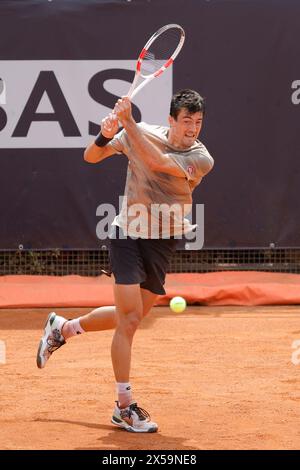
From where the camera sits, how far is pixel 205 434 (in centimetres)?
445

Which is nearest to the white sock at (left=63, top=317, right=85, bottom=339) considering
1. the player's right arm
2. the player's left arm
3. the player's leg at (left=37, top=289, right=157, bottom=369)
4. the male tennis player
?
the player's leg at (left=37, top=289, right=157, bottom=369)

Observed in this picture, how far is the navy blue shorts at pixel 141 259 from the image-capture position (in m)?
4.52

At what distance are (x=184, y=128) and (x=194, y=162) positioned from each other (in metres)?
0.16

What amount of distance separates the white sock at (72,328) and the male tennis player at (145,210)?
46cm

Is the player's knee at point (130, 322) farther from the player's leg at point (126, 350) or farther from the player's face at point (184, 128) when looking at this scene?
the player's face at point (184, 128)

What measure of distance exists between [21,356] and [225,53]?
3.38 m

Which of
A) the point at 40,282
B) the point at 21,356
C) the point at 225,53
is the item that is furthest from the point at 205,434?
the point at 225,53

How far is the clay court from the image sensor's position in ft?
14.5

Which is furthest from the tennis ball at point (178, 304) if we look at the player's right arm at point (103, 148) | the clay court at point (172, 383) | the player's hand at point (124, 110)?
the player's hand at point (124, 110)

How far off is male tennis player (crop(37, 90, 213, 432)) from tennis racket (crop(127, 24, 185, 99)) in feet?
0.92

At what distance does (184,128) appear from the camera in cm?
448

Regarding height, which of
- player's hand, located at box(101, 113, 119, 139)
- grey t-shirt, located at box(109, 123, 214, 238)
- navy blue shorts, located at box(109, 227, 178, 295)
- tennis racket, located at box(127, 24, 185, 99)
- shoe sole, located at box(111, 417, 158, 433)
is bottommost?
shoe sole, located at box(111, 417, 158, 433)

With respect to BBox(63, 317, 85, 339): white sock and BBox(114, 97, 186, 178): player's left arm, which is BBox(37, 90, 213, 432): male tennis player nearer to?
BBox(114, 97, 186, 178): player's left arm
